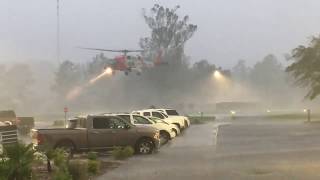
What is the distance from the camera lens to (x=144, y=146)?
1060 inches

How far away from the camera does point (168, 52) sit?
126750mm

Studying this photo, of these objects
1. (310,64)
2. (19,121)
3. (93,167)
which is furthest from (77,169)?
(310,64)

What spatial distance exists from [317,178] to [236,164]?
4524 millimetres

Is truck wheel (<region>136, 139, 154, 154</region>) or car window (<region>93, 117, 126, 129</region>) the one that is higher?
car window (<region>93, 117, 126, 129</region>)

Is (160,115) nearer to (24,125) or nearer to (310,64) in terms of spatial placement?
(24,125)

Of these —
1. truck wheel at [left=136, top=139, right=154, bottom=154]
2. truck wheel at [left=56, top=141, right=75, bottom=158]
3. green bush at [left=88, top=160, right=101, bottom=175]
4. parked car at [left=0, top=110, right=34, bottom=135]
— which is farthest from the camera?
parked car at [left=0, top=110, right=34, bottom=135]

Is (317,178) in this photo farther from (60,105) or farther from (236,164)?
(60,105)

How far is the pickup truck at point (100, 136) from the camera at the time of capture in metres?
25.5

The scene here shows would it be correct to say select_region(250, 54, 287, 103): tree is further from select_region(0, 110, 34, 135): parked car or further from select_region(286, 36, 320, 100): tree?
select_region(0, 110, 34, 135): parked car

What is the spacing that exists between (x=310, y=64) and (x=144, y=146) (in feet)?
141

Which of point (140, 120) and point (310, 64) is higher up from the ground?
point (310, 64)

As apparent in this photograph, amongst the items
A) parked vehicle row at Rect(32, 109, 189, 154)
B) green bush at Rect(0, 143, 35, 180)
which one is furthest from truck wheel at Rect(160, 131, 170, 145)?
green bush at Rect(0, 143, 35, 180)

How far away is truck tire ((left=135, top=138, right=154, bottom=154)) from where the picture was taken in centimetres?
2683

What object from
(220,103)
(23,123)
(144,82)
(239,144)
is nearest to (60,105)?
(144,82)
